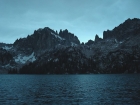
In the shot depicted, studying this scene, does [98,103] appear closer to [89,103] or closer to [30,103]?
[89,103]

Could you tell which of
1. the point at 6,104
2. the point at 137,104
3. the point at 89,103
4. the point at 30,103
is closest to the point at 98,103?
the point at 89,103

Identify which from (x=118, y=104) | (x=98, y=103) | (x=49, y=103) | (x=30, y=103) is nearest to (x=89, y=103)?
(x=98, y=103)

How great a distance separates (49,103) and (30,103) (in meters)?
4.98

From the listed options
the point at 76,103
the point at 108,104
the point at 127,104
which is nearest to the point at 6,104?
the point at 76,103

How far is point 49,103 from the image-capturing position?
45.2 m

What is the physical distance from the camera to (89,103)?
45.1 meters

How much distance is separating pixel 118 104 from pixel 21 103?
24633mm

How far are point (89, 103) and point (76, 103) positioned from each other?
3.35m

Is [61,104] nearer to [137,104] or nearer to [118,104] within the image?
[118,104]

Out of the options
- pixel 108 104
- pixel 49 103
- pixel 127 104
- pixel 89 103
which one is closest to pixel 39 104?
pixel 49 103

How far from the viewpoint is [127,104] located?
42.8 metres

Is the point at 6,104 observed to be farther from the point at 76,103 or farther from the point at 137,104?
the point at 137,104

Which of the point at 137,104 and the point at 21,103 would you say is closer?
the point at 137,104

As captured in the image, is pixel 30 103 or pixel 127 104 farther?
pixel 30 103
